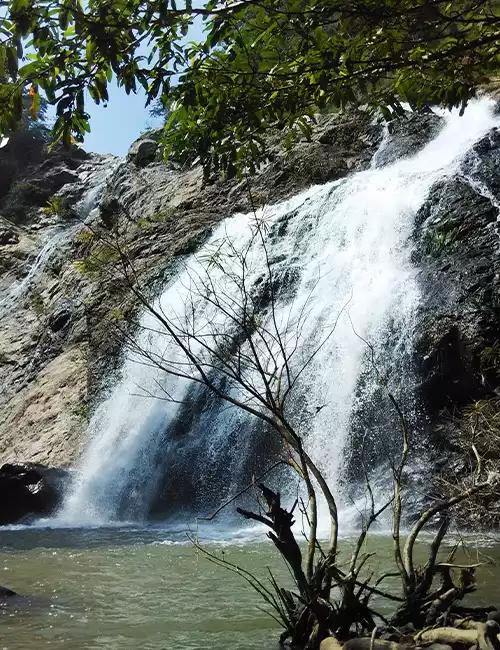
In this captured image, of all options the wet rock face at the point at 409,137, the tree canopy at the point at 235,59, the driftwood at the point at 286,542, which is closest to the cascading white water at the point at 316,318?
the wet rock face at the point at 409,137

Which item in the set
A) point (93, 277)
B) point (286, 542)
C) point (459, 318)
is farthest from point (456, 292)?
point (93, 277)

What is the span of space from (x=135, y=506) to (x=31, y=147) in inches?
1118

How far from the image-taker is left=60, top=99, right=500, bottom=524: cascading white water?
11.6m

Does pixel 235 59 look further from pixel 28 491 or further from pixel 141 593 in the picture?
pixel 28 491

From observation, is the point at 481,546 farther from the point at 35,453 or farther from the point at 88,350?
the point at 88,350

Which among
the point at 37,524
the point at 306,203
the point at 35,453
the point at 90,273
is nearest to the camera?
the point at 37,524

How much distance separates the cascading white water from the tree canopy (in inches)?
205

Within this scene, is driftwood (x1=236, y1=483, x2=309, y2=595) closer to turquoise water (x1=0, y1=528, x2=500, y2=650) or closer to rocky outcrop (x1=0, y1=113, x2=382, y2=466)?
turquoise water (x1=0, y1=528, x2=500, y2=650)

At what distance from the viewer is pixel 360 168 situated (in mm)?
18125

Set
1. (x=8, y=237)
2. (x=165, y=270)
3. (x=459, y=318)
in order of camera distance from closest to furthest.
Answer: (x=459, y=318) < (x=165, y=270) < (x=8, y=237)

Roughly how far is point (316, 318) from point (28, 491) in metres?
6.19

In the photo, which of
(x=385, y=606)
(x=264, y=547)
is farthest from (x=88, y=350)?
(x=385, y=606)

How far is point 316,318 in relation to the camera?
13039 millimetres

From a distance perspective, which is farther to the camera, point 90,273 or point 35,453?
point 90,273
